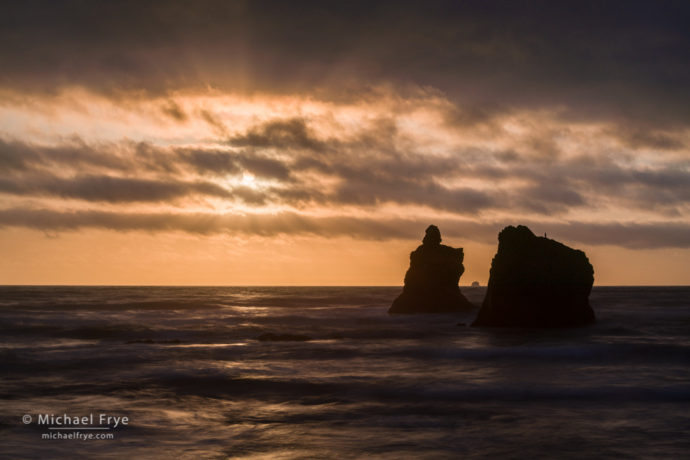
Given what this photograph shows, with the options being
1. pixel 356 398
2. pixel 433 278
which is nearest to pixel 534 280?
pixel 356 398

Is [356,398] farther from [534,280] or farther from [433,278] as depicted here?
[433,278]

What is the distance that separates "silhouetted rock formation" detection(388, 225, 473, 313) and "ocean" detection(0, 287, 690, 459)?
89.6 ft

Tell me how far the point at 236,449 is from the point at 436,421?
5946mm

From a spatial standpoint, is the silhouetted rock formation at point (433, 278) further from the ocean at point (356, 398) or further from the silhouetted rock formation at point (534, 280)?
the ocean at point (356, 398)

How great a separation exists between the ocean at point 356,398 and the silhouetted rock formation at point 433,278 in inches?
1075

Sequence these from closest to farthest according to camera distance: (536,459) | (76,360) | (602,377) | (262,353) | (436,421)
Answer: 1. (536,459)
2. (436,421)
3. (602,377)
4. (76,360)
5. (262,353)

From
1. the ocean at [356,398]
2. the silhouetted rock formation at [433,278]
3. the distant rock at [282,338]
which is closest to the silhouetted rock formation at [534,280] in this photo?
the ocean at [356,398]

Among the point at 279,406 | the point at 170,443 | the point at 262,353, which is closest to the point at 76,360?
the point at 262,353

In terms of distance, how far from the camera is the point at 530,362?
1107 inches

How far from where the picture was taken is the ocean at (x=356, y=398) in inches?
543

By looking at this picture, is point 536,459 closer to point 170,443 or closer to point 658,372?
point 170,443

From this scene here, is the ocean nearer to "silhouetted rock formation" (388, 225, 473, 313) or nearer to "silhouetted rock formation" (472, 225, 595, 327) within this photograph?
"silhouetted rock formation" (472, 225, 595, 327)

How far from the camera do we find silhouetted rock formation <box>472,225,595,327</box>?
4088 centimetres

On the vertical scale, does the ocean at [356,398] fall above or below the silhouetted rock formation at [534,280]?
below
